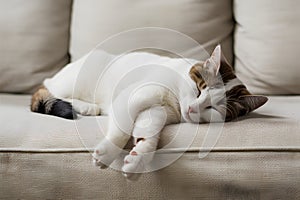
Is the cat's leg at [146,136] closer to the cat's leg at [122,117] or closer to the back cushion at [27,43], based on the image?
the cat's leg at [122,117]

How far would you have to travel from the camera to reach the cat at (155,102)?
53.9 inches

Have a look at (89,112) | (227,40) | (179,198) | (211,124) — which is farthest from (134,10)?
(179,198)

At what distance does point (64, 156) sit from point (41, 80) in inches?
27.3

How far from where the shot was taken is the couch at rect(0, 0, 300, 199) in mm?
1388

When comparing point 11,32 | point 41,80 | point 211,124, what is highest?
→ point 211,124

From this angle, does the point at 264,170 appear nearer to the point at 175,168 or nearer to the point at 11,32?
the point at 175,168

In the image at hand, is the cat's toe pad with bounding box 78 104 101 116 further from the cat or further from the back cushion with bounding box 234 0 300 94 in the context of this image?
the back cushion with bounding box 234 0 300 94

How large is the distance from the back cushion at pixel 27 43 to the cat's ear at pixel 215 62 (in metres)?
0.80

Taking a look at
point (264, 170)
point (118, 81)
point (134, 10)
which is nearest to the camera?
point (264, 170)

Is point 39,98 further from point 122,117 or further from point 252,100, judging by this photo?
point 252,100

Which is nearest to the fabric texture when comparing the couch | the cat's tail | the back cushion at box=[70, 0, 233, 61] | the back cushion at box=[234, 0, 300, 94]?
the couch

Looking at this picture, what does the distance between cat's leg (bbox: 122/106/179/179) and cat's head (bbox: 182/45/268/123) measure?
0.17 feet

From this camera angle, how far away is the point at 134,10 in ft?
6.48

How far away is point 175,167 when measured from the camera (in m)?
1.39
